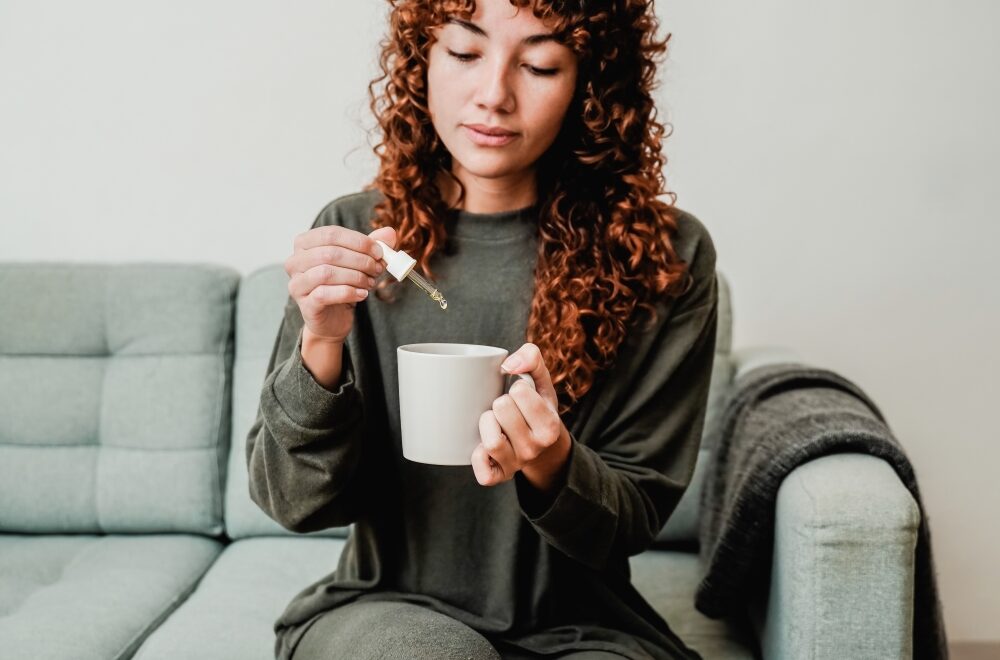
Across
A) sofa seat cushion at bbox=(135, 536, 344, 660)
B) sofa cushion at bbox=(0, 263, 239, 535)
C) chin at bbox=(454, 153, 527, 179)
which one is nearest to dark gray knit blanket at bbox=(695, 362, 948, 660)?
chin at bbox=(454, 153, 527, 179)

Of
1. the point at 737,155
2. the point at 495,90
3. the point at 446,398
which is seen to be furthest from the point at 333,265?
the point at 737,155

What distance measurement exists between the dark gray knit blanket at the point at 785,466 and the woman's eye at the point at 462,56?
2.11 ft

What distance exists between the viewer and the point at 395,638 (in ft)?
2.85

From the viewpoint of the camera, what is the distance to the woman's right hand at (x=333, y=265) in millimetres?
803

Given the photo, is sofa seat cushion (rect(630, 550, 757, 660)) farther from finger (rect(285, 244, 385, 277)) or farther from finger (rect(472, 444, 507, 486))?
finger (rect(285, 244, 385, 277))

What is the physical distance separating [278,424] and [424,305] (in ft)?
0.77

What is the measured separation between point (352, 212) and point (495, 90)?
0.27 metres

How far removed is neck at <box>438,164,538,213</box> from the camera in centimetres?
108

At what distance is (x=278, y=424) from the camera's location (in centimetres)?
92

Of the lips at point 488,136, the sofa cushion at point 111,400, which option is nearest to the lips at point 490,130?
the lips at point 488,136

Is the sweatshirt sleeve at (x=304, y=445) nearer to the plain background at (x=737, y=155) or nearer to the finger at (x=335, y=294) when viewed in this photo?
the finger at (x=335, y=294)

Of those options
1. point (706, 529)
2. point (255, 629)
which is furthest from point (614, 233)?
point (255, 629)

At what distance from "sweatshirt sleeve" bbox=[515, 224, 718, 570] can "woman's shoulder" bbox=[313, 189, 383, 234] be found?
0.36 metres

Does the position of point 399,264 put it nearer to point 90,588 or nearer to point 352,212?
point 352,212
